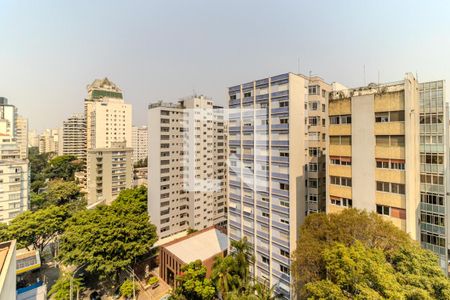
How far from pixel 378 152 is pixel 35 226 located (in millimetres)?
31452

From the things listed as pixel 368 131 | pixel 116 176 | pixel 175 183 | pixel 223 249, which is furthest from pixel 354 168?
pixel 116 176

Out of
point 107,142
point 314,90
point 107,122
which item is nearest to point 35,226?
point 314,90

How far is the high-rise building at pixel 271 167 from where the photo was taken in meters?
17.0

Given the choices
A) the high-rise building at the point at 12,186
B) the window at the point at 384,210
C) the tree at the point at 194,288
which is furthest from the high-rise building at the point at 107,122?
the window at the point at 384,210

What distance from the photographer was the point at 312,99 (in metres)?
20.0

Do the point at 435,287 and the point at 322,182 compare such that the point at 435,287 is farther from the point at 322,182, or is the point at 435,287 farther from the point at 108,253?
the point at 108,253

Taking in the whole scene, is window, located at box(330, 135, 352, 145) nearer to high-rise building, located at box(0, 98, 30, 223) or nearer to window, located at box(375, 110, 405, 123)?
window, located at box(375, 110, 405, 123)

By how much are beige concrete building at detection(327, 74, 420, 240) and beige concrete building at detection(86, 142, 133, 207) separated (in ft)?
133

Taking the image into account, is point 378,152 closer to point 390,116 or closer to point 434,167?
point 390,116

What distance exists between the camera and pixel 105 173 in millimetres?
42062

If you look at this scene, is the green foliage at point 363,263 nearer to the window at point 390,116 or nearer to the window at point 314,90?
the window at point 390,116

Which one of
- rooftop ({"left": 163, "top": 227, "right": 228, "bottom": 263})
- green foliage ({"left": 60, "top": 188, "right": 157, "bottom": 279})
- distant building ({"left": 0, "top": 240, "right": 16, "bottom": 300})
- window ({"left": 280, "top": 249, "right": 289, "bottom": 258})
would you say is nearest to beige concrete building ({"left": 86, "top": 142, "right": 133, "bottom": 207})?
green foliage ({"left": 60, "top": 188, "right": 157, "bottom": 279})

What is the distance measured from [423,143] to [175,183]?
27.5 metres

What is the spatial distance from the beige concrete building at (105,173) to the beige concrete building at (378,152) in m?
40.7
